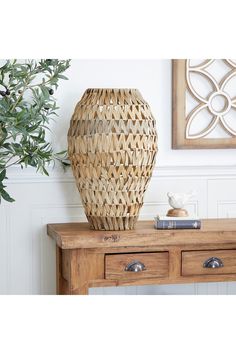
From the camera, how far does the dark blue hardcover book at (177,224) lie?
117 inches

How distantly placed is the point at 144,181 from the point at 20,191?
2.02 ft

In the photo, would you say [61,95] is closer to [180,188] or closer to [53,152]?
[53,152]

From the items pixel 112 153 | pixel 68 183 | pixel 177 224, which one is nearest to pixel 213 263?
pixel 177 224

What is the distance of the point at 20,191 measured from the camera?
3.22 metres

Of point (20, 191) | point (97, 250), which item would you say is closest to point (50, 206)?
point (20, 191)

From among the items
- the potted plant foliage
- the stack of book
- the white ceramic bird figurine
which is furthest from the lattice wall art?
the potted plant foliage

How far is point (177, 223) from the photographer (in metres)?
3.00

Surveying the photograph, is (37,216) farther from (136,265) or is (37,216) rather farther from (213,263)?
(213,263)

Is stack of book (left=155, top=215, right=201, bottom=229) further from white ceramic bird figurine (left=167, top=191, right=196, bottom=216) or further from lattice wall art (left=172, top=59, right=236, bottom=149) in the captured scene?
lattice wall art (left=172, top=59, right=236, bottom=149)

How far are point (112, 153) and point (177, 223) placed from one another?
418 millimetres

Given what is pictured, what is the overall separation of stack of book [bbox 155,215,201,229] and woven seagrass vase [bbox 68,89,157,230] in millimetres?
109

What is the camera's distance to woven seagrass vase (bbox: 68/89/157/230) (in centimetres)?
290

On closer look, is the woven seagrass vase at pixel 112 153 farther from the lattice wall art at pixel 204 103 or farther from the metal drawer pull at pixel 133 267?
the lattice wall art at pixel 204 103

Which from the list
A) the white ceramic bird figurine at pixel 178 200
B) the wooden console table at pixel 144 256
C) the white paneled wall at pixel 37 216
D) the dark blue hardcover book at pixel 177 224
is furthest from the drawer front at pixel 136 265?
the white paneled wall at pixel 37 216
